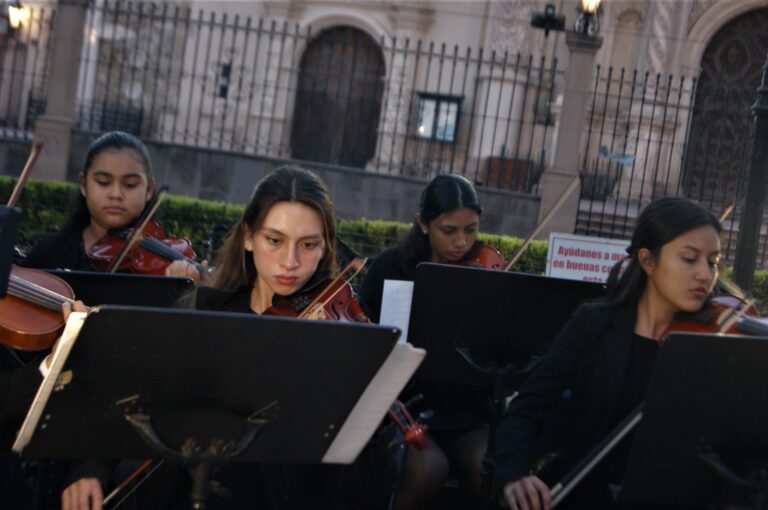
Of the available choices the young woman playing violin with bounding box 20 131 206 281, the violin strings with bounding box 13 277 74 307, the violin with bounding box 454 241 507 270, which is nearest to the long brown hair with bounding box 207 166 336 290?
the violin strings with bounding box 13 277 74 307

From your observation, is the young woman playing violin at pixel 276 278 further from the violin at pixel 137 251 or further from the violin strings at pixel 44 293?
the violin at pixel 137 251

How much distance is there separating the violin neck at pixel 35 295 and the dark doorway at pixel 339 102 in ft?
47.9

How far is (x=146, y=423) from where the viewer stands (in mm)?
2650

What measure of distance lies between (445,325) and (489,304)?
190 millimetres


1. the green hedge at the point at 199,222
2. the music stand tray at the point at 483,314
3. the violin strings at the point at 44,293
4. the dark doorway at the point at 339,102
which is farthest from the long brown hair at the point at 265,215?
the dark doorway at the point at 339,102

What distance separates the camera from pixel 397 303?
4.50 m

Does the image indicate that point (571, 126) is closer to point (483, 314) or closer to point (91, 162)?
point (91, 162)

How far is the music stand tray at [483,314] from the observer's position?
13.9 feet

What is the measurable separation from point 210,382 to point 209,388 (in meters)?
0.02

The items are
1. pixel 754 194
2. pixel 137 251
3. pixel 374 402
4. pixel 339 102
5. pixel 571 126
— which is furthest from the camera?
pixel 339 102

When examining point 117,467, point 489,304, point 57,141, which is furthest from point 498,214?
point 117,467

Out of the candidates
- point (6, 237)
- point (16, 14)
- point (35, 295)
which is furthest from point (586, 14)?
point (6, 237)

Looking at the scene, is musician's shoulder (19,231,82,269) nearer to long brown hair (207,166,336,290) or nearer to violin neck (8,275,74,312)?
violin neck (8,275,74,312)

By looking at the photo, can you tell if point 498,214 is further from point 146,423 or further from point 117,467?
point 146,423
